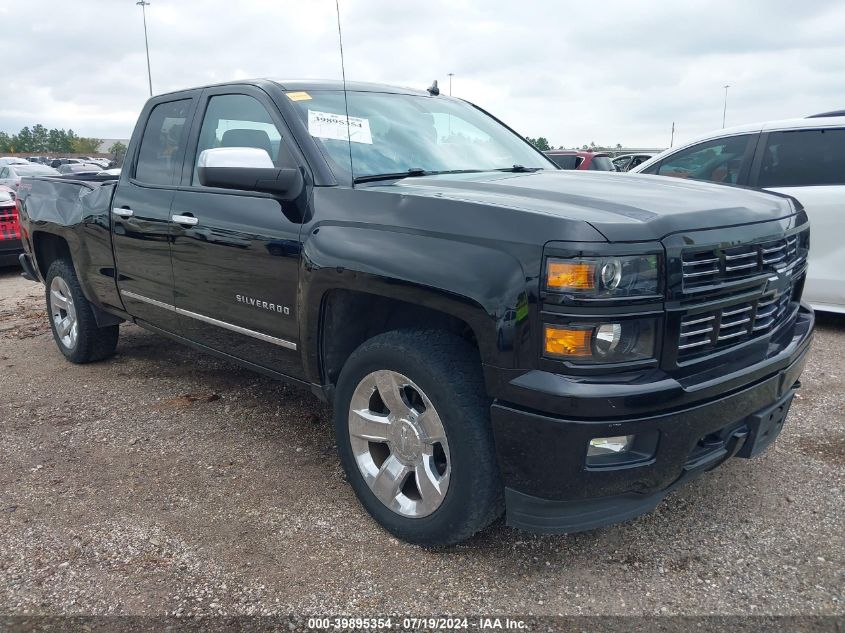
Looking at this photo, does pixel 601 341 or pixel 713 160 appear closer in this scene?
pixel 601 341

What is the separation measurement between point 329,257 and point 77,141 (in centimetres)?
8881

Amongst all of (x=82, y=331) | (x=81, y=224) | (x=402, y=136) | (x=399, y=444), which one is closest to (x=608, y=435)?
(x=399, y=444)

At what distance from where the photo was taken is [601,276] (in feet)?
6.99

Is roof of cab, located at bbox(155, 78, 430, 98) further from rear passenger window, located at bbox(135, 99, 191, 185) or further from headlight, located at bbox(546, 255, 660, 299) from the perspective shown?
headlight, located at bbox(546, 255, 660, 299)

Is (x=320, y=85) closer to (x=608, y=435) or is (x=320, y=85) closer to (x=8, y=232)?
(x=608, y=435)

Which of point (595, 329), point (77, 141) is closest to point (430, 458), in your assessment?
point (595, 329)

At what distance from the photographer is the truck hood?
2.24 m

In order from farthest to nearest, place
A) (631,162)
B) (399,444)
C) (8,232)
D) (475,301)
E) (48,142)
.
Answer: (48,142), (8,232), (631,162), (399,444), (475,301)

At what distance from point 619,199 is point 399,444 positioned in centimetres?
122

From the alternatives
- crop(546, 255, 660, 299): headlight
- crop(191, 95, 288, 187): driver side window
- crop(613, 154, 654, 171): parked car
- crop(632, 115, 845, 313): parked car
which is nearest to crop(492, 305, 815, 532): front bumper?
crop(546, 255, 660, 299): headlight

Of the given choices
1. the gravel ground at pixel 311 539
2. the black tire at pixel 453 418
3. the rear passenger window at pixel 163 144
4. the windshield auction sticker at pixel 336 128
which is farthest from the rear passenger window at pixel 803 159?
the rear passenger window at pixel 163 144

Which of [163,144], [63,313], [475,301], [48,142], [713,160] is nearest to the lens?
[475,301]

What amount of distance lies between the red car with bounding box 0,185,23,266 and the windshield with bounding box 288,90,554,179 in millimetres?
7076

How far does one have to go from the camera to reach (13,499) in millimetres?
3211
